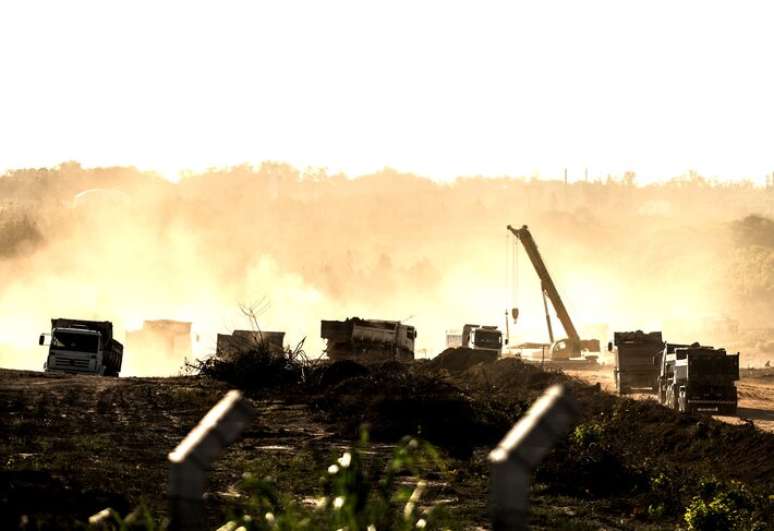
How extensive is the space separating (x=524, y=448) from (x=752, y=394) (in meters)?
57.1

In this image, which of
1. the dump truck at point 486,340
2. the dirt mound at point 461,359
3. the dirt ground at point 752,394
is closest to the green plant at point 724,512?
the dirt ground at point 752,394

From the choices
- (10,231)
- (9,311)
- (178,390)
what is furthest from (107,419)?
(10,231)

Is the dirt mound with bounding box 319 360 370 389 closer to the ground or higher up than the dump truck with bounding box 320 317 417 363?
closer to the ground

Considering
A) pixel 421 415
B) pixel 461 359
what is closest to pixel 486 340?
pixel 461 359

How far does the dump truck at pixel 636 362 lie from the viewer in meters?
53.6

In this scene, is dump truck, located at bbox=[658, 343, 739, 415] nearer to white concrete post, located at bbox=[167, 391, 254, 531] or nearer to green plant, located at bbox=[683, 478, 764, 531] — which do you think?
green plant, located at bbox=[683, 478, 764, 531]

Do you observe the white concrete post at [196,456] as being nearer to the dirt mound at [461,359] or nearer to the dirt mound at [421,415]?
the dirt mound at [421,415]

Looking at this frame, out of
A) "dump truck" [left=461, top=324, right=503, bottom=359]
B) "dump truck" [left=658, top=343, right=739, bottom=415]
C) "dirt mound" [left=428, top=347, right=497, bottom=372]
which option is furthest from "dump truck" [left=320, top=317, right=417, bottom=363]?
"dump truck" [left=658, top=343, right=739, bottom=415]

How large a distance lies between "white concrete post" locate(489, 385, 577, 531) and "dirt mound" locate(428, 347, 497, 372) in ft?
201

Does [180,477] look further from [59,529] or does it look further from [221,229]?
[221,229]

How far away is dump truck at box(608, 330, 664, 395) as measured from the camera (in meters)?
53.6

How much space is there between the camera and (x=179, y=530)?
23.1 feet

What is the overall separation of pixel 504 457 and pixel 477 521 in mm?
13835

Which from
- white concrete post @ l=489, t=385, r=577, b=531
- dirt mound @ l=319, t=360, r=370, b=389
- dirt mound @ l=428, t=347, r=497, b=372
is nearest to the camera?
white concrete post @ l=489, t=385, r=577, b=531
